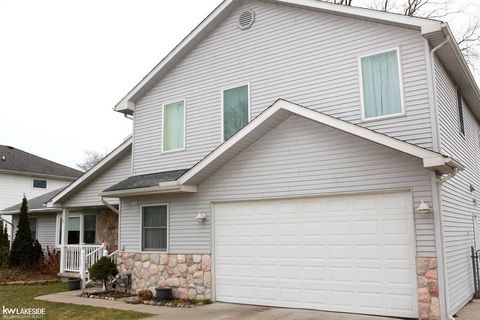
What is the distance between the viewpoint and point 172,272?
11.1m

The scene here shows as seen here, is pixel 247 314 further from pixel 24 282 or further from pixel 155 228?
pixel 24 282

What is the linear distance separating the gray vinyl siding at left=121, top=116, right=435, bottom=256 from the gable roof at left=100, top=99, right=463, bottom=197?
0.72 ft

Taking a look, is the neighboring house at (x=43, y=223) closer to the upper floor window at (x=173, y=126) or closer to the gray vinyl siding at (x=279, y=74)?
the gray vinyl siding at (x=279, y=74)

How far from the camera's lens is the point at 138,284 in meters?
11.8

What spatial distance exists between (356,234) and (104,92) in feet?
101

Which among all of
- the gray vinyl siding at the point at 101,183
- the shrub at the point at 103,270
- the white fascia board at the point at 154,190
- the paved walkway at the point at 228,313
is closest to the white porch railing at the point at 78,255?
the gray vinyl siding at the point at 101,183

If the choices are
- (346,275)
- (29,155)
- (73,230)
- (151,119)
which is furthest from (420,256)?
(29,155)

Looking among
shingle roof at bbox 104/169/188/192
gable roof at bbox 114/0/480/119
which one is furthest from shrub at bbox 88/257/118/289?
gable roof at bbox 114/0/480/119

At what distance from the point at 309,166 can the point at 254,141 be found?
144cm

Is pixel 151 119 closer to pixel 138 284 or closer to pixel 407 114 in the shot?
pixel 138 284

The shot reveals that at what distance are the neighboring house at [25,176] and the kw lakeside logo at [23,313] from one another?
52.3 feet

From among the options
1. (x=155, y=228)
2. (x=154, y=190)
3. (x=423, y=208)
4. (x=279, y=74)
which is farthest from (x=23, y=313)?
(x=423, y=208)

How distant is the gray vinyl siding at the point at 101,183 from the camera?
14.2 meters

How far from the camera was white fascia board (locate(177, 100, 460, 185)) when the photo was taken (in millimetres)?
7570
